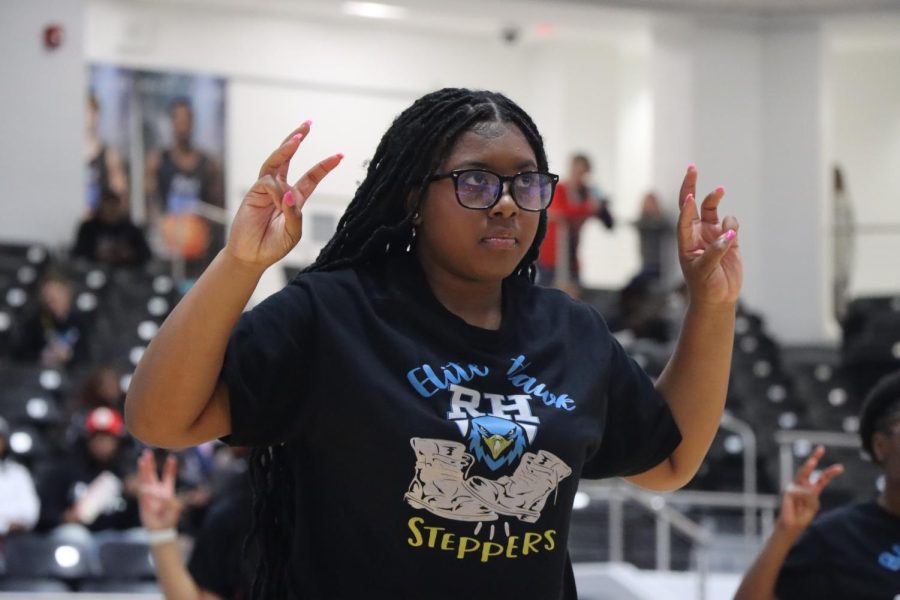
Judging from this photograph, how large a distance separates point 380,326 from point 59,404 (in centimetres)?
815

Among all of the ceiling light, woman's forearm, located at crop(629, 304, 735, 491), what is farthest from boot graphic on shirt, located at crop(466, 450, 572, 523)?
the ceiling light

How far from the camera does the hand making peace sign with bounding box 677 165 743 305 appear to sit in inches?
91.2

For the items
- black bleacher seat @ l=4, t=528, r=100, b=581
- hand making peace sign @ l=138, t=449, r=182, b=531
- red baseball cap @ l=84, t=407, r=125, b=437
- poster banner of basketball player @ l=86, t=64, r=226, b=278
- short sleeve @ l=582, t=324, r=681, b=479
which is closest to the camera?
short sleeve @ l=582, t=324, r=681, b=479

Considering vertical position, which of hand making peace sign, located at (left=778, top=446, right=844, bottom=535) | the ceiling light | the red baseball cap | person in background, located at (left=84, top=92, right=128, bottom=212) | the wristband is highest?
the ceiling light

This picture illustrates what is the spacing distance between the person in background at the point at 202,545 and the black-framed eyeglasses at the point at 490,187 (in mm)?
1952

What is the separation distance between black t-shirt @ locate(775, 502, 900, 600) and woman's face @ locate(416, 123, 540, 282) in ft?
5.07

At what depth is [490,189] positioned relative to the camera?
2.12 m

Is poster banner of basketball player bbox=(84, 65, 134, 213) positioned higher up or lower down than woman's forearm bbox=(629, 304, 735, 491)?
higher up

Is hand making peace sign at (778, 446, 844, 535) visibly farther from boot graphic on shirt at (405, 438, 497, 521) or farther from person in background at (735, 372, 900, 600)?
boot graphic on shirt at (405, 438, 497, 521)

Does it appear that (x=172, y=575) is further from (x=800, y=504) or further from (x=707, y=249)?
(x=707, y=249)

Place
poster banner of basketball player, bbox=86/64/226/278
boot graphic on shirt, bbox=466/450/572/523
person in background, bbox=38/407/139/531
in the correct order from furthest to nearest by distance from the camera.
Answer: poster banner of basketball player, bbox=86/64/226/278, person in background, bbox=38/407/139/531, boot graphic on shirt, bbox=466/450/572/523

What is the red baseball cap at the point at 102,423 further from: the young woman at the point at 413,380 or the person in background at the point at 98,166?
the person in background at the point at 98,166

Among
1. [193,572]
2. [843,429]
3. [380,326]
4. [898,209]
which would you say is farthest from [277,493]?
[898,209]

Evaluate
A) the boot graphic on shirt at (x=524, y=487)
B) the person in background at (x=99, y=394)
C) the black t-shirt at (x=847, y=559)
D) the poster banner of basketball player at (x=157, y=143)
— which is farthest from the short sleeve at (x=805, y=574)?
the poster banner of basketball player at (x=157, y=143)
